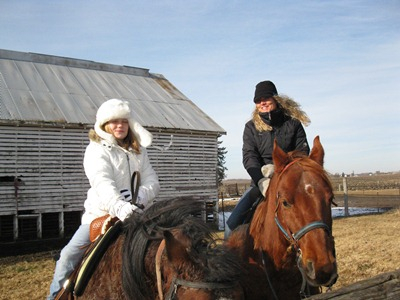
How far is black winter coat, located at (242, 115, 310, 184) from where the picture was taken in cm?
399

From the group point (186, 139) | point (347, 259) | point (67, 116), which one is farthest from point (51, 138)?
point (347, 259)

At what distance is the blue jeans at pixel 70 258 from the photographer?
9.51 feet

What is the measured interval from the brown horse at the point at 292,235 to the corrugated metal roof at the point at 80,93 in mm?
12141

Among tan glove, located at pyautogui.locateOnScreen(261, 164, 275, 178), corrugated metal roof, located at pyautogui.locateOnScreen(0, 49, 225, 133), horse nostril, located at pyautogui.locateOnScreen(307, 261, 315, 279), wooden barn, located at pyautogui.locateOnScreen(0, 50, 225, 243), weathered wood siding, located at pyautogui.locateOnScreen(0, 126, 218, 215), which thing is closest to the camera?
horse nostril, located at pyautogui.locateOnScreen(307, 261, 315, 279)

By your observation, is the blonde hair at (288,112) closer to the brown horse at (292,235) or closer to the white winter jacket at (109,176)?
the brown horse at (292,235)

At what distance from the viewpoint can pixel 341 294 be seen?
289 centimetres

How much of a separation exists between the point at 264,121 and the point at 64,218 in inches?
497

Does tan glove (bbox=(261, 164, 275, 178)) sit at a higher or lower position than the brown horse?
higher

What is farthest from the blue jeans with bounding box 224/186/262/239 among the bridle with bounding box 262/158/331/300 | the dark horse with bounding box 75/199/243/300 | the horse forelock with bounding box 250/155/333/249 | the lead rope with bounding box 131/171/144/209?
the dark horse with bounding box 75/199/243/300

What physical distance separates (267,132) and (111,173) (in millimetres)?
1758

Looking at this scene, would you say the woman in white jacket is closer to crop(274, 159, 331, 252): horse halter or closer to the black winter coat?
crop(274, 159, 331, 252): horse halter

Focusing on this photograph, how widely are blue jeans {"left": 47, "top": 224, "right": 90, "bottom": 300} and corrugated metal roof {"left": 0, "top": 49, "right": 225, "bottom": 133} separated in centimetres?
1165

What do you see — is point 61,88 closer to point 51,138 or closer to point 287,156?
point 51,138

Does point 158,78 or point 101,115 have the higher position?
point 158,78
